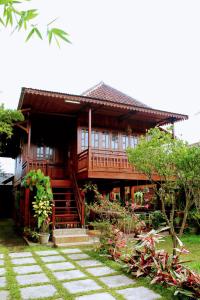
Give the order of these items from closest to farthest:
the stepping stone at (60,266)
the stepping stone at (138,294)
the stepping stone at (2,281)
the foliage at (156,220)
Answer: the stepping stone at (138,294) → the stepping stone at (2,281) → the stepping stone at (60,266) → the foliage at (156,220)

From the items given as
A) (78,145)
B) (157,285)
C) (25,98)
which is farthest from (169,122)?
(157,285)

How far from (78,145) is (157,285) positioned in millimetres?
7247

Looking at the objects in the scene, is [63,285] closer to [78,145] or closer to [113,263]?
[113,263]

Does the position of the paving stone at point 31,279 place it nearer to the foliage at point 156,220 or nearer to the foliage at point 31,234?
the foliage at point 31,234

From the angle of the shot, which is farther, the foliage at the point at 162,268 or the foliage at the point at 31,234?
the foliage at the point at 31,234

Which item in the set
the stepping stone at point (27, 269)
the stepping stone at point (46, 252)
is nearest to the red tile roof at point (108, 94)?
the stepping stone at point (46, 252)

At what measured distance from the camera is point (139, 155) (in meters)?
6.36

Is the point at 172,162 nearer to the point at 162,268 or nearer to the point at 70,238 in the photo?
the point at 162,268

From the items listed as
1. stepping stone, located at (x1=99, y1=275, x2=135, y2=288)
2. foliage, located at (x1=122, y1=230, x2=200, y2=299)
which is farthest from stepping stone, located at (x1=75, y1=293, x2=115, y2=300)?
foliage, located at (x1=122, y1=230, x2=200, y2=299)

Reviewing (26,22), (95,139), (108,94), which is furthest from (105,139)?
(26,22)

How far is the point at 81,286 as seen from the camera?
4453 mm

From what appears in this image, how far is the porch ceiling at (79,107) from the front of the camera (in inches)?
365

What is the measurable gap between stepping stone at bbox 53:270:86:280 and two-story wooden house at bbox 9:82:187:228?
3.65 metres

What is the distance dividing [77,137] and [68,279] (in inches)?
274
